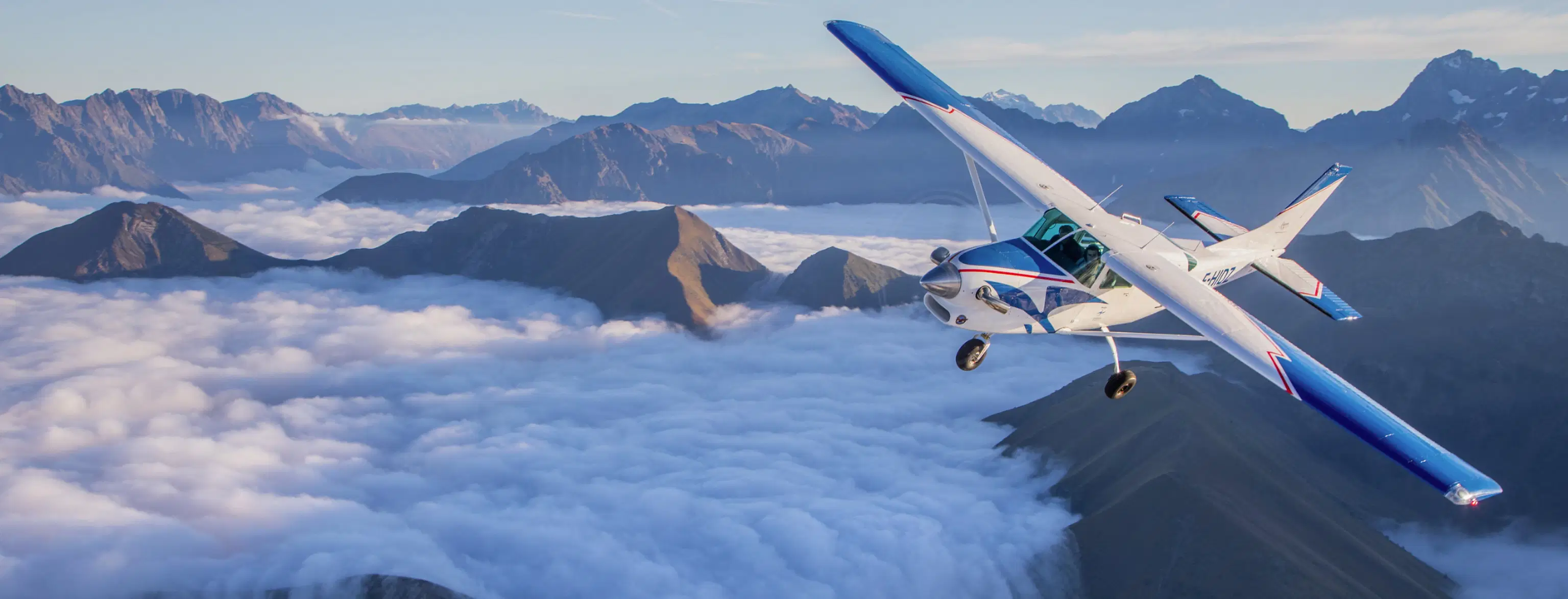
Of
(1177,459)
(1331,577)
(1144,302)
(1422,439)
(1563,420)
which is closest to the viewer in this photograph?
(1422,439)

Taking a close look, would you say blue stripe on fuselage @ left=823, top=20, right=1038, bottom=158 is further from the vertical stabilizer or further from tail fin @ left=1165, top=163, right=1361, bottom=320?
the vertical stabilizer

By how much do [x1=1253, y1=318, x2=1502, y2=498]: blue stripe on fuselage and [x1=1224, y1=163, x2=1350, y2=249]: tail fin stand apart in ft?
42.0

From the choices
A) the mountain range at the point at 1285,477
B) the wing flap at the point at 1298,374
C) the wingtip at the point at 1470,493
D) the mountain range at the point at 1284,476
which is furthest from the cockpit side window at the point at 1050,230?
the mountain range at the point at 1284,476

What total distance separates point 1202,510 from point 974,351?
386 ft

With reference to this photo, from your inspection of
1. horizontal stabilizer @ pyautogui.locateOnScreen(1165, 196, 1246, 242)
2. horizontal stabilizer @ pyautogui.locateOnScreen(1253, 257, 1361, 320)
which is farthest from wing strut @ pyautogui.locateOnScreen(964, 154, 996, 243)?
horizontal stabilizer @ pyautogui.locateOnScreen(1253, 257, 1361, 320)

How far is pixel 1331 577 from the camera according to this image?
124m

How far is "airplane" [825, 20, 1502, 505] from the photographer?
1184 inches

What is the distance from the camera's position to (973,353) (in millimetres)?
38094

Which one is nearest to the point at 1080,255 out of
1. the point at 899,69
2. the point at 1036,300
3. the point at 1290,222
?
the point at 1036,300

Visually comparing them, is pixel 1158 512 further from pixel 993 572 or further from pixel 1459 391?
pixel 1459 391

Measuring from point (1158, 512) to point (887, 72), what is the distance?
116181 millimetres

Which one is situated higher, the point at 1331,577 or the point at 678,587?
the point at 1331,577

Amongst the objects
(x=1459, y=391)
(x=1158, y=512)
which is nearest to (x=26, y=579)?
(x=1158, y=512)

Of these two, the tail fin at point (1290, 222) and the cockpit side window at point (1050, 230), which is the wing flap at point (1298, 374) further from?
the tail fin at point (1290, 222)
